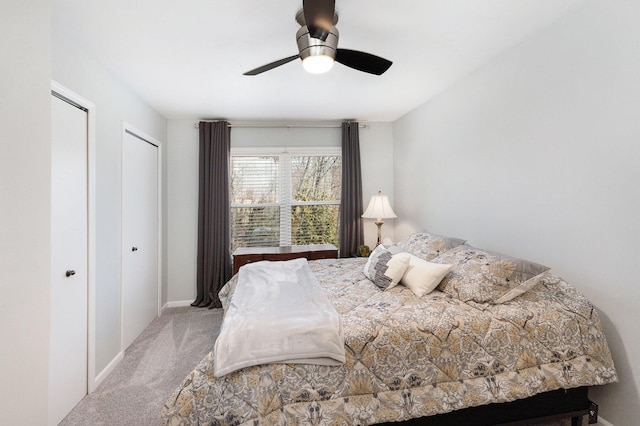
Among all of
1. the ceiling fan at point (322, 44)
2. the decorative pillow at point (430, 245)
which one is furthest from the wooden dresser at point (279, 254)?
the ceiling fan at point (322, 44)

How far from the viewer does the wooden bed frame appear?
1654 mm

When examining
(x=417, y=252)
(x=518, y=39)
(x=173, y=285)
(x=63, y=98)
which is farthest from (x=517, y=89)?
(x=173, y=285)

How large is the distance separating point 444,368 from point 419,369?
5.7 inches

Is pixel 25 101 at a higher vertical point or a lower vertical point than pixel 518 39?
lower

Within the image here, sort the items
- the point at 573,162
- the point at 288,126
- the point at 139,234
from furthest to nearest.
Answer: the point at 288,126
the point at 139,234
the point at 573,162

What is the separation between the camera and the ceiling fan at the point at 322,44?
143 centimetres

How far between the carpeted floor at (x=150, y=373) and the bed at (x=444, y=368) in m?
0.53

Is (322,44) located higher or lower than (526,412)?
higher

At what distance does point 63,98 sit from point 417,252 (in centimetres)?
297

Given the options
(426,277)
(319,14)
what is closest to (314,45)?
(319,14)

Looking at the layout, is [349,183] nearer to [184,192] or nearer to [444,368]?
[184,192]

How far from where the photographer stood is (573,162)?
1950 mm

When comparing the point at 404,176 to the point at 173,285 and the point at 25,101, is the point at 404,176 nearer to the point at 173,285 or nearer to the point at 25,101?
the point at 173,285

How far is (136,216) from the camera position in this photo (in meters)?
3.20
